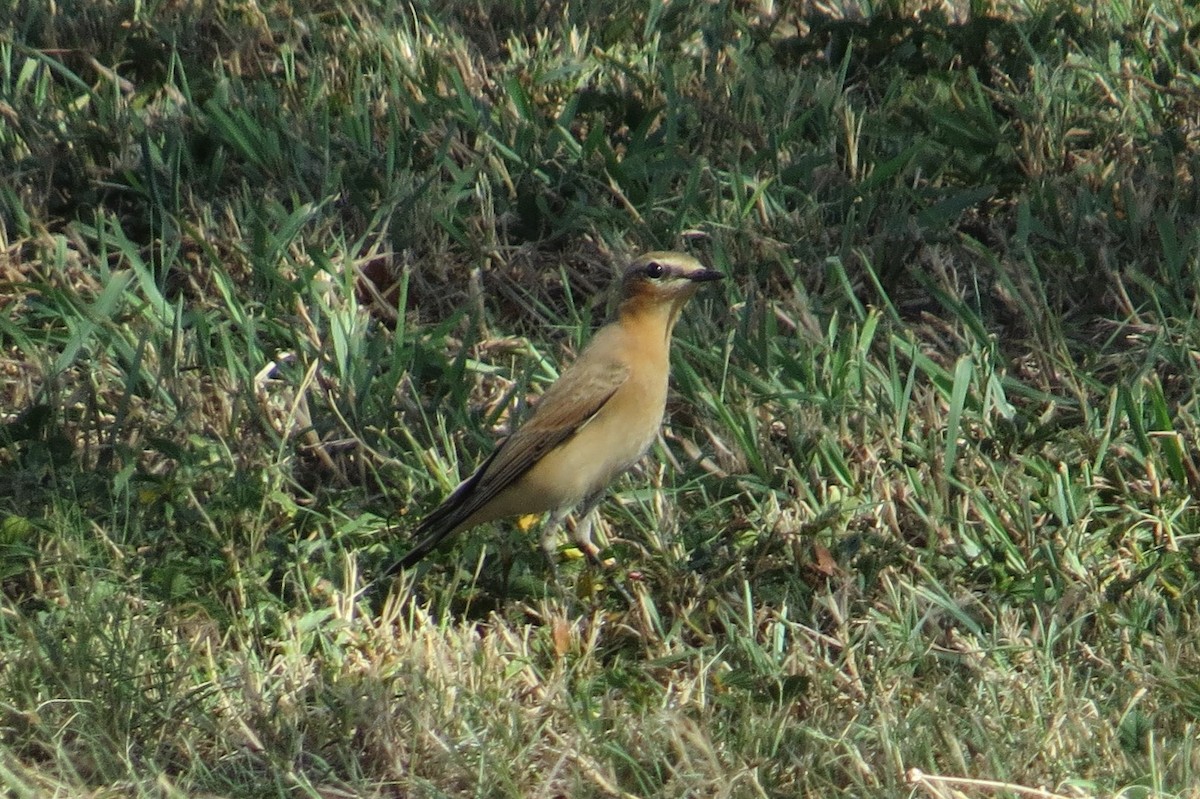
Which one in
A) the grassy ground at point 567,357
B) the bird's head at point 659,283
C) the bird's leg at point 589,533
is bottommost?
the bird's leg at point 589,533

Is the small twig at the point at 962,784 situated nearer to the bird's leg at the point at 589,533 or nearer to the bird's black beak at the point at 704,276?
the bird's leg at the point at 589,533

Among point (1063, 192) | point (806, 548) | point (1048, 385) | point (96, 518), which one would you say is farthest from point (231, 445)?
point (1063, 192)

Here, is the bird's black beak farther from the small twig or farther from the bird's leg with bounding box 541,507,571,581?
the small twig

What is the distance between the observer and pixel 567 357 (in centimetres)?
666

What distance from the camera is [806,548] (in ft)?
17.7

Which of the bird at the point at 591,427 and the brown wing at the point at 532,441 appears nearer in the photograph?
the brown wing at the point at 532,441

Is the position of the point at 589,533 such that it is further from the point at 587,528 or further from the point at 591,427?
the point at 591,427

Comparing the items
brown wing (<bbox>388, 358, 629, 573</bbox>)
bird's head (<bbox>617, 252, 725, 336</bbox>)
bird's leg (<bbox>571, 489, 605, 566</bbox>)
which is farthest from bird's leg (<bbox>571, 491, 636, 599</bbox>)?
bird's head (<bbox>617, 252, 725, 336</bbox>)

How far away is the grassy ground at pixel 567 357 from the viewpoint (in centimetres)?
460

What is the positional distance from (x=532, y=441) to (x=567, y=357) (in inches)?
38.1

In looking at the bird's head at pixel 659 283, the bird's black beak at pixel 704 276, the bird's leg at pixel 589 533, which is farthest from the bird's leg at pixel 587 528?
the bird's black beak at pixel 704 276

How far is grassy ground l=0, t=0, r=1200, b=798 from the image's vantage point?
4598 millimetres

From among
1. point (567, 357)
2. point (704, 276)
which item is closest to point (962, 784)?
point (704, 276)

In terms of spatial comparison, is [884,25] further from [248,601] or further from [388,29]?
[248,601]
